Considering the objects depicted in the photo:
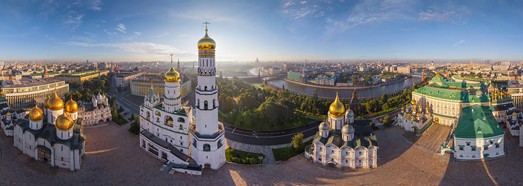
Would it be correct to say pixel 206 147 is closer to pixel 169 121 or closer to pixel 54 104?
pixel 169 121

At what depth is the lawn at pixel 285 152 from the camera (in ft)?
47.7

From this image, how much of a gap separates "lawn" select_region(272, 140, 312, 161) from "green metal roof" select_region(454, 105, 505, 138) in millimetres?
7826

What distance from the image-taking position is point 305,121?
22.1m

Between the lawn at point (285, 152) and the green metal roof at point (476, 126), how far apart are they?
7.83 meters

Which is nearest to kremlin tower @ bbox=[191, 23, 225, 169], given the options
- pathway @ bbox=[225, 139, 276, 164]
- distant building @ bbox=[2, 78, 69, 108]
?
pathway @ bbox=[225, 139, 276, 164]

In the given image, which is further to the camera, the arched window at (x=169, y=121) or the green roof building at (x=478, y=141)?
the arched window at (x=169, y=121)

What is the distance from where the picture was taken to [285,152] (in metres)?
15.2

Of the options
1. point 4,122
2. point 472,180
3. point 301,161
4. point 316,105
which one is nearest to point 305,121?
point 316,105

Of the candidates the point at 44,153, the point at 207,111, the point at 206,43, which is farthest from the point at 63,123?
the point at 206,43

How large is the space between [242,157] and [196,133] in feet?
8.94

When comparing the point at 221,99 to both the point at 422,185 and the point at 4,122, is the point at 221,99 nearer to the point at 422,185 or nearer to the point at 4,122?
the point at 4,122

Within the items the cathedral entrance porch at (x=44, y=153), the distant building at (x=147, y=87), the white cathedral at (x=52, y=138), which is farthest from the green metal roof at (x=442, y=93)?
the distant building at (x=147, y=87)

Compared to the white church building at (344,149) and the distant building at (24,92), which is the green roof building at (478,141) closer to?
the white church building at (344,149)

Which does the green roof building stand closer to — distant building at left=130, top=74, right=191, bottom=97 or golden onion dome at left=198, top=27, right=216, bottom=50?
golden onion dome at left=198, top=27, right=216, bottom=50
